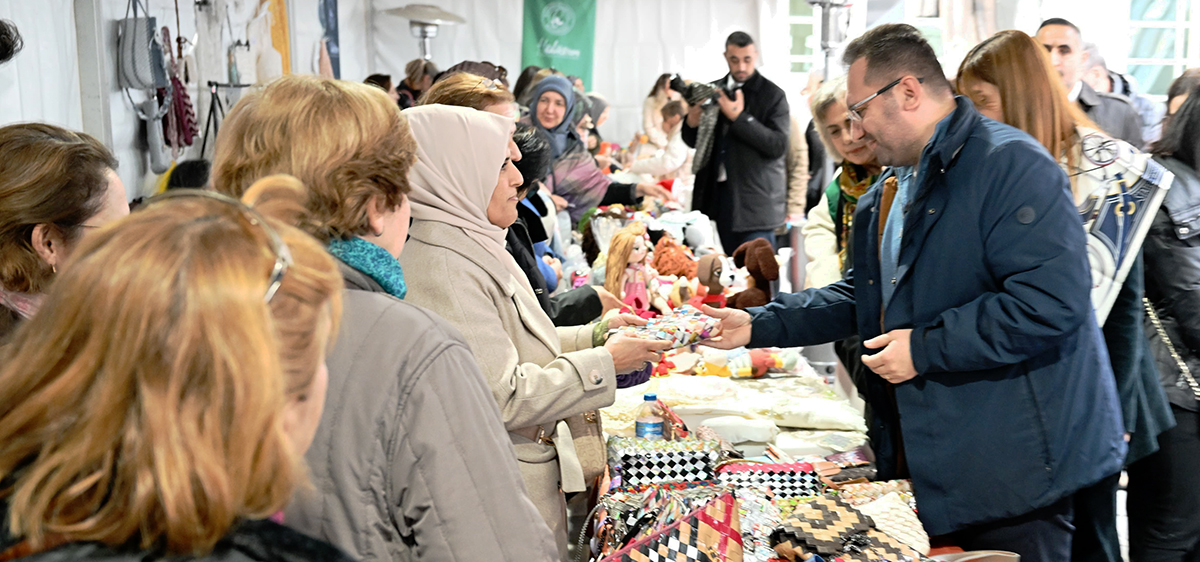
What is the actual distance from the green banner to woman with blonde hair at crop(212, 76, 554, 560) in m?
11.3

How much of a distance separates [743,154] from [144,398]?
5.28 m

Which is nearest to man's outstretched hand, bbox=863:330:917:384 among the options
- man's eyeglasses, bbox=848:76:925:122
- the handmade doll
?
man's eyeglasses, bbox=848:76:925:122

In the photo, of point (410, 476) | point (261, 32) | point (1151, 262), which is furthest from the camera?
point (261, 32)

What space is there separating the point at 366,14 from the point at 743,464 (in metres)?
10.2

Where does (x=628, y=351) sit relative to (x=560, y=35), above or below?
below

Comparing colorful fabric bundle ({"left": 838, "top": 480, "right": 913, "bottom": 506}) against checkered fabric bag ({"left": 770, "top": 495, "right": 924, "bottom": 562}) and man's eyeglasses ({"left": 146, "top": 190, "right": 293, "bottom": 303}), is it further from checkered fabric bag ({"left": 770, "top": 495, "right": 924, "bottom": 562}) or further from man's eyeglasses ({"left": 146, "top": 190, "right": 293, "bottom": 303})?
man's eyeglasses ({"left": 146, "top": 190, "right": 293, "bottom": 303})

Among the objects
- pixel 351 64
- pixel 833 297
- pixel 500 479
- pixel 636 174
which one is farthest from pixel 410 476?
pixel 351 64

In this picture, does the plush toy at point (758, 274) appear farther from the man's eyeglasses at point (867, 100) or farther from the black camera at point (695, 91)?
the man's eyeglasses at point (867, 100)

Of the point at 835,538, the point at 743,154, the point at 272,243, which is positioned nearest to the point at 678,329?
the point at 835,538

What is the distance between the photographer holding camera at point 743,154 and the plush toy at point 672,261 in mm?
1356

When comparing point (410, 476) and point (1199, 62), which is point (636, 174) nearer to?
point (1199, 62)

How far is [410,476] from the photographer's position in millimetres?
1147

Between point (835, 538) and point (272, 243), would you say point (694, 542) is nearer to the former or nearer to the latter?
point (835, 538)

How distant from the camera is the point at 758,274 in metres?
4.47
